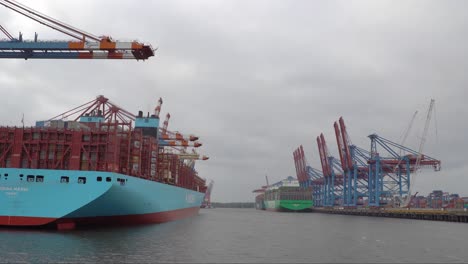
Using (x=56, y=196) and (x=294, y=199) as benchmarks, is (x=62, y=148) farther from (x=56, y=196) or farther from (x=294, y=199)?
(x=294, y=199)

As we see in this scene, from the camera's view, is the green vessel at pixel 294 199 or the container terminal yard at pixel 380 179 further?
the green vessel at pixel 294 199

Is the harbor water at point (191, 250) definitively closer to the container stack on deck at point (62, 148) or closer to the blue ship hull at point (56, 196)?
the blue ship hull at point (56, 196)

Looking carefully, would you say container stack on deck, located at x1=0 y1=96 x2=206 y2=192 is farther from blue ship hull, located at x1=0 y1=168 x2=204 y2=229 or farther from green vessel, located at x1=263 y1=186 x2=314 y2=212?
green vessel, located at x1=263 y1=186 x2=314 y2=212

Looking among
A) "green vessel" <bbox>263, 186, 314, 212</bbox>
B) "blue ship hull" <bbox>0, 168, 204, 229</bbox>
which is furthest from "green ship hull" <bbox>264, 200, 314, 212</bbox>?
"blue ship hull" <bbox>0, 168, 204, 229</bbox>

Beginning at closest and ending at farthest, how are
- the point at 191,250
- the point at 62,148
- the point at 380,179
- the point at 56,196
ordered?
the point at 191,250 → the point at 56,196 → the point at 62,148 → the point at 380,179

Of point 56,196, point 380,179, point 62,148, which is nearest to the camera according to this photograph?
point 56,196

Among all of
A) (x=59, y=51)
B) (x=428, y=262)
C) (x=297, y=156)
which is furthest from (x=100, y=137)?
(x=297, y=156)

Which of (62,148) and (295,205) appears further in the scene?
(295,205)

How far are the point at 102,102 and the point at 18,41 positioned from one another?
2467cm

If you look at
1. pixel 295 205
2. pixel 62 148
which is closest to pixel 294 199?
pixel 295 205

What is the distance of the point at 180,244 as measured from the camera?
33938mm

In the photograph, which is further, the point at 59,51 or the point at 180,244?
the point at 59,51

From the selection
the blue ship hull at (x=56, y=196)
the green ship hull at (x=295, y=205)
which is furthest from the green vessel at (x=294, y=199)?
the blue ship hull at (x=56, y=196)

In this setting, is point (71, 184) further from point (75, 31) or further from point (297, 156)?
point (297, 156)
